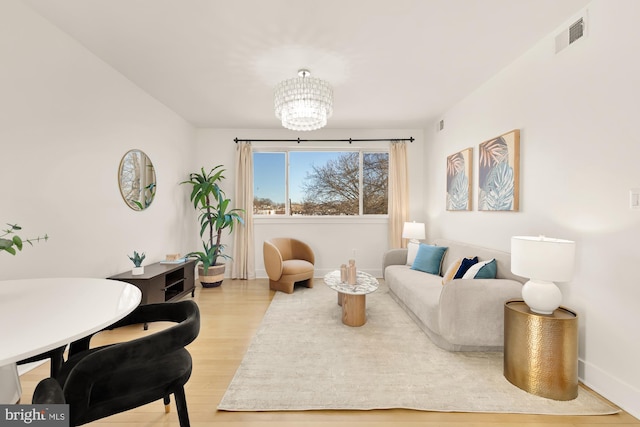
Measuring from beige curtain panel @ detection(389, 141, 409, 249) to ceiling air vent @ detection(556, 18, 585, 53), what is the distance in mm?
2734

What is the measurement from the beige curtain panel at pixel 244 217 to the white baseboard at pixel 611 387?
13.7 feet

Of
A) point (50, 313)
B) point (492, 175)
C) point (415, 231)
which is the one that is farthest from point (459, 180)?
point (50, 313)

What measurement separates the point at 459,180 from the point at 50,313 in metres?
3.90

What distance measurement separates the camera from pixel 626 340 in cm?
169

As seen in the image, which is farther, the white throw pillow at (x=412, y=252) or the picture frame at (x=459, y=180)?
the white throw pillow at (x=412, y=252)

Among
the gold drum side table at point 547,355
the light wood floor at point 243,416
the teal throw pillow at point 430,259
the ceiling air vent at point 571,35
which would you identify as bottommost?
the light wood floor at point 243,416

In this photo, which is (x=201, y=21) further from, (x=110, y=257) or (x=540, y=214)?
(x=540, y=214)

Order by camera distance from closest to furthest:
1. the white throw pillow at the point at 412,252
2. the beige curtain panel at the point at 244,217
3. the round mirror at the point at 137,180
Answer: the round mirror at the point at 137,180 < the white throw pillow at the point at 412,252 < the beige curtain panel at the point at 244,217

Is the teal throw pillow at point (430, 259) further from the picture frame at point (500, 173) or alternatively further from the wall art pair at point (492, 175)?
the picture frame at point (500, 173)

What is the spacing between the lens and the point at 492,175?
2.97 meters

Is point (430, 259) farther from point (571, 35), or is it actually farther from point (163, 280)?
point (163, 280)

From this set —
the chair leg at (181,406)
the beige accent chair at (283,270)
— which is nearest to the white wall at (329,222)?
the beige accent chair at (283,270)

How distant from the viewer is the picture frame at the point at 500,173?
2.61 meters

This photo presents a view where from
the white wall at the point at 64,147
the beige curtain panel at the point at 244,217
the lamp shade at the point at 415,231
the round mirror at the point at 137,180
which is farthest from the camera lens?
the beige curtain panel at the point at 244,217
